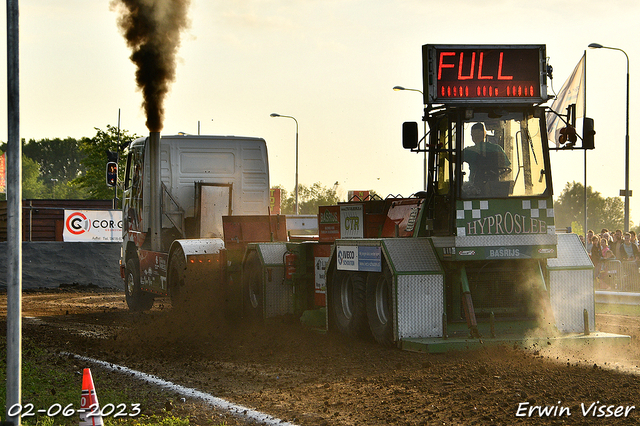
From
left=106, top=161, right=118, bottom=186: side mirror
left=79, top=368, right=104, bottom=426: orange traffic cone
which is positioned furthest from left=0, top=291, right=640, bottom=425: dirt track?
left=106, top=161, right=118, bottom=186: side mirror

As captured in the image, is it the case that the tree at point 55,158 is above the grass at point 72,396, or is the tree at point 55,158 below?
above

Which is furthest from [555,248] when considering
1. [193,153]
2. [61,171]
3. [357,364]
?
[61,171]

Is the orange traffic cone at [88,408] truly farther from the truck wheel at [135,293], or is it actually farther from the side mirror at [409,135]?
the truck wheel at [135,293]

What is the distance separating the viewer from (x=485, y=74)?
32.8 ft

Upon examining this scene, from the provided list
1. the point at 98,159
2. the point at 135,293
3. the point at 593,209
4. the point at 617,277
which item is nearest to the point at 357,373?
the point at 135,293

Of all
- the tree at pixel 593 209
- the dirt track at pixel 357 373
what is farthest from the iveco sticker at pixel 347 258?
the tree at pixel 593 209

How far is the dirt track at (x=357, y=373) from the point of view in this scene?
673 centimetres

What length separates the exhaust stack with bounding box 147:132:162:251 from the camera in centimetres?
1568

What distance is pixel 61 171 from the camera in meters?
148

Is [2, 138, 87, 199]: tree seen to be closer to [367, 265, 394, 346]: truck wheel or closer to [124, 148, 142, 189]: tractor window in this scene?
[124, 148, 142, 189]: tractor window

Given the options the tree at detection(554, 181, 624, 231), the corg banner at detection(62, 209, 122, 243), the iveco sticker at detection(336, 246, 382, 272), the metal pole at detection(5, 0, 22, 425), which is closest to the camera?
the metal pole at detection(5, 0, 22, 425)

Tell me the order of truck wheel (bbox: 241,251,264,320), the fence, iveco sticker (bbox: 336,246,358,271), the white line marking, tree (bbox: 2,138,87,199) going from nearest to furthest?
the white line marking < iveco sticker (bbox: 336,246,358,271) < truck wheel (bbox: 241,251,264,320) < the fence < tree (bbox: 2,138,87,199)

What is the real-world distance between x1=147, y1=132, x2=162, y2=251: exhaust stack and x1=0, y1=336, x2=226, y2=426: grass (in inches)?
240

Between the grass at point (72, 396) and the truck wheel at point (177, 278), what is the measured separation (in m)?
4.66
